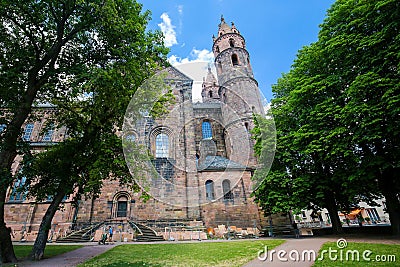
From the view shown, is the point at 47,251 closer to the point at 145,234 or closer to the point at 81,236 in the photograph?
the point at 81,236

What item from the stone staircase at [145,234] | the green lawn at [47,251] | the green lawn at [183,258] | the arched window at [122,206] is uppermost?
the arched window at [122,206]

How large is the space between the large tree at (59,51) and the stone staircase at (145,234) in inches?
407

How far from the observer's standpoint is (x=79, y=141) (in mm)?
11609

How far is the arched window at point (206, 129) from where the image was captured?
98.4 feet

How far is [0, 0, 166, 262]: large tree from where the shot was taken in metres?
8.70

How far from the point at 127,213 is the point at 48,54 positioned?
16.8m

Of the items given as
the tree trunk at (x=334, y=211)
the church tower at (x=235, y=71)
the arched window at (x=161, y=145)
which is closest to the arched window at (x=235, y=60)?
the church tower at (x=235, y=71)

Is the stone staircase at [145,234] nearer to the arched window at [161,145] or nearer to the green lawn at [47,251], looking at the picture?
the green lawn at [47,251]

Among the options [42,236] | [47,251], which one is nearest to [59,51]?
[42,236]

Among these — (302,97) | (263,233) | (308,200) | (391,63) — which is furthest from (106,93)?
(263,233)

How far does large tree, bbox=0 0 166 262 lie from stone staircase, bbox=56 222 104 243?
10343 mm

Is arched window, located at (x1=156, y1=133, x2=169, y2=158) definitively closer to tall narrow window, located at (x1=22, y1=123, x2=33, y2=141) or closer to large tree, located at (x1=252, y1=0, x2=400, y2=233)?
large tree, located at (x1=252, y1=0, x2=400, y2=233)

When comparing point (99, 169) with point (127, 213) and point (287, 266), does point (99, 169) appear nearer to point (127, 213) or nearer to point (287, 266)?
point (287, 266)

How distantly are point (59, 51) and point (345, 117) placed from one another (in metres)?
14.4
